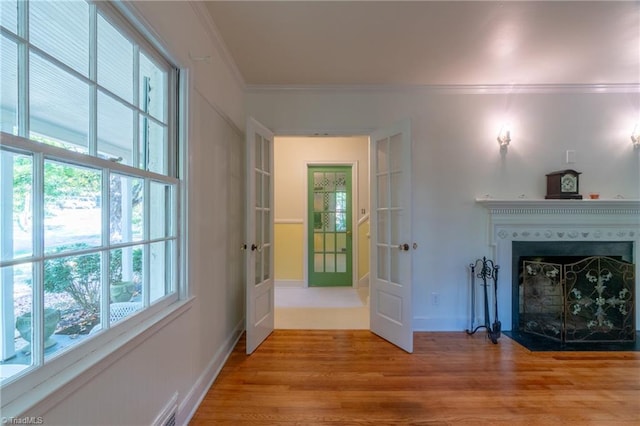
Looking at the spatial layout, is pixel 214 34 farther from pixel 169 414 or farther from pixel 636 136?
pixel 636 136

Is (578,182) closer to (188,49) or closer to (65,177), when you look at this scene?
(188,49)

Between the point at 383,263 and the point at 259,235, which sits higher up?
the point at 259,235

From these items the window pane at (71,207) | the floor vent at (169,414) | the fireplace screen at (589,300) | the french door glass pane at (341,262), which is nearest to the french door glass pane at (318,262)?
the french door glass pane at (341,262)

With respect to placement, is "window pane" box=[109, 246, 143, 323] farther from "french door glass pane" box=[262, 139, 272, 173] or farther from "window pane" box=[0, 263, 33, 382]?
"french door glass pane" box=[262, 139, 272, 173]

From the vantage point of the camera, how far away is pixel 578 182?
294 centimetres

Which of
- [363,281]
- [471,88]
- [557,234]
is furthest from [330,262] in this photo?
[471,88]

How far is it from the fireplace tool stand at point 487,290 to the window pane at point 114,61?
313 cm

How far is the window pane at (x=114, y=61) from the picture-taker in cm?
110

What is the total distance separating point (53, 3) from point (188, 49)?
823 millimetres

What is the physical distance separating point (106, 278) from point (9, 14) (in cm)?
85

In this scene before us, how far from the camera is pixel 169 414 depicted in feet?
4.77

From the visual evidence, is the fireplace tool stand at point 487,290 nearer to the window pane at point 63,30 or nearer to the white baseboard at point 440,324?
the white baseboard at point 440,324

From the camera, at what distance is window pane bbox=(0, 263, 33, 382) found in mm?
771

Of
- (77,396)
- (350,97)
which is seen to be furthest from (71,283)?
(350,97)
